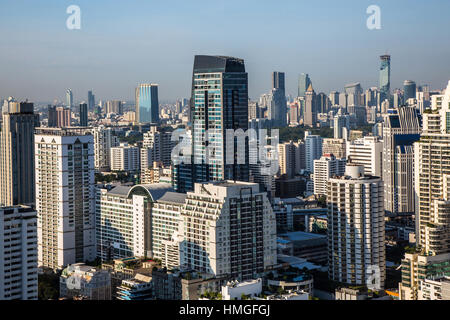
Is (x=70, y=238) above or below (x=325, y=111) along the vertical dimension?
below

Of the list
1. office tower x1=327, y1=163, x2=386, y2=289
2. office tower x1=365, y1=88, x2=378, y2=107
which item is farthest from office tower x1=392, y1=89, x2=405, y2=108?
office tower x1=327, y1=163, x2=386, y2=289

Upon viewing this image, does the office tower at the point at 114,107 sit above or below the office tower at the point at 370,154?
above

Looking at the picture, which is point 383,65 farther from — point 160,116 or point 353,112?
point 160,116

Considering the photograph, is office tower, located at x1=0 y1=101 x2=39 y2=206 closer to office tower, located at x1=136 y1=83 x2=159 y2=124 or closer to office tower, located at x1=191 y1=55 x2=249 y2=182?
office tower, located at x1=191 y1=55 x2=249 y2=182

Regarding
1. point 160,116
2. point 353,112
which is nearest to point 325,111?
point 353,112

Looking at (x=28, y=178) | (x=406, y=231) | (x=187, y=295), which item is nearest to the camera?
(x=187, y=295)

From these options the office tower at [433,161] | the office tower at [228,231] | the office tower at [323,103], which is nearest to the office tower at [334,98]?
the office tower at [323,103]

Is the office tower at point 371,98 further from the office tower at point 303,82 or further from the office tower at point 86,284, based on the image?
the office tower at point 86,284

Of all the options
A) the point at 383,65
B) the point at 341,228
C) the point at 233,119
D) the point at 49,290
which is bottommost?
the point at 49,290
